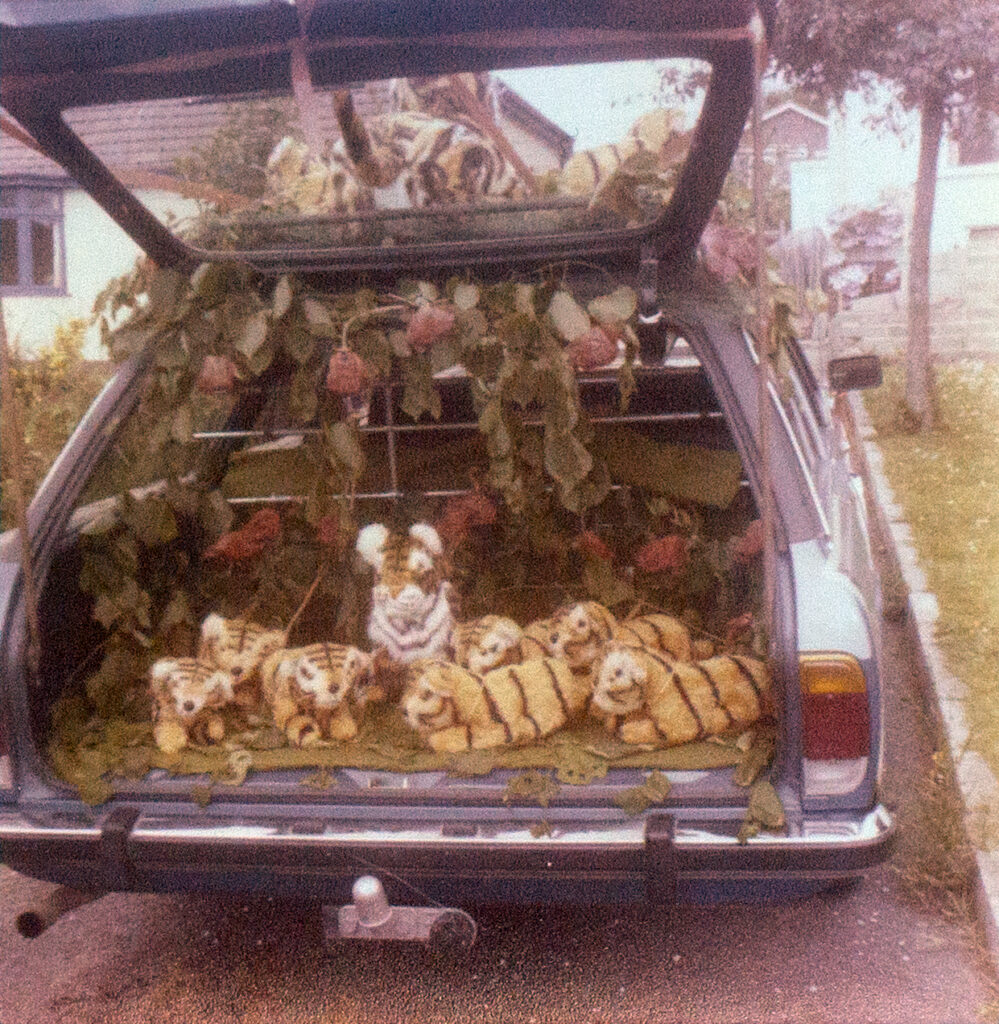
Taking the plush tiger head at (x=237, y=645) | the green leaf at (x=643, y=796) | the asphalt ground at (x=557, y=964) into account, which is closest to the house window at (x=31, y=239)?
the plush tiger head at (x=237, y=645)

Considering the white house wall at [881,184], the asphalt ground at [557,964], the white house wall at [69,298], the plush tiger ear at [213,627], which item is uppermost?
the white house wall at [881,184]

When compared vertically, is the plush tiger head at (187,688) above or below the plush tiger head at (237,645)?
below

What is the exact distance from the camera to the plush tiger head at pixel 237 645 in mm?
2959

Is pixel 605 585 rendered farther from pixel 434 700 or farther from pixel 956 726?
pixel 956 726

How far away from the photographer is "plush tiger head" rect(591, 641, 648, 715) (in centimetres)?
266

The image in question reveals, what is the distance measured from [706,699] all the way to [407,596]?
33.8 inches

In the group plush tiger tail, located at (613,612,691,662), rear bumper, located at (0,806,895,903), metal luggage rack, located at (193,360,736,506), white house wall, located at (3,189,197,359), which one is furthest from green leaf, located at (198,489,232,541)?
white house wall, located at (3,189,197,359)

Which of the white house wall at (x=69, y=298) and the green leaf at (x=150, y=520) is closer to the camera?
the green leaf at (x=150, y=520)

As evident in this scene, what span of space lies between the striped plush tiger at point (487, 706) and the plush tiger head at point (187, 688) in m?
0.49

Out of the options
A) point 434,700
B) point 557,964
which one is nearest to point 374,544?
point 434,700

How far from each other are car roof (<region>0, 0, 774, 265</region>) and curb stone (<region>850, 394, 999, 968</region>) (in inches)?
78.1

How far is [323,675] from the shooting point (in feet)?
8.98

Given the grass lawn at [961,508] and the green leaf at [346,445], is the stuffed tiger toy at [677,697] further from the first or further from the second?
the grass lawn at [961,508]

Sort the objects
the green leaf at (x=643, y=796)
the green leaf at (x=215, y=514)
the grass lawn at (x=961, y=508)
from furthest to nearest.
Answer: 1. the grass lawn at (x=961, y=508)
2. the green leaf at (x=215, y=514)
3. the green leaf at (x=643, y=796)
